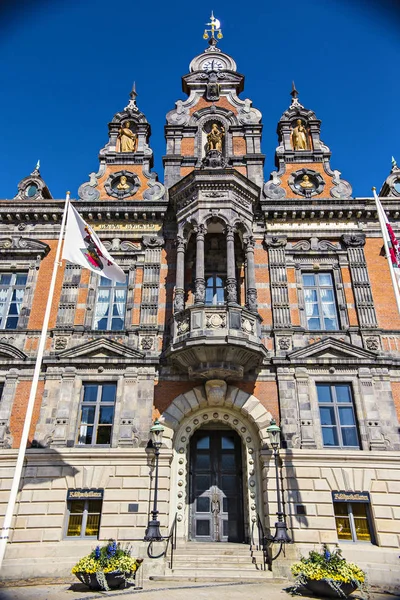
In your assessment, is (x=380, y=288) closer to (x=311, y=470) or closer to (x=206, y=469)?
(x=311, y=470)

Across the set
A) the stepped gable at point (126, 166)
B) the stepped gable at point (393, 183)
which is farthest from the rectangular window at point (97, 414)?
the stepped gable at point (393, 183)

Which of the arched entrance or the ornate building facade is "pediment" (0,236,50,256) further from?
the arched entrance

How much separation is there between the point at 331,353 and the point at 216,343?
457 centimetres

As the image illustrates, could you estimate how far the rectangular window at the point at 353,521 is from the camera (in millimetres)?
13617

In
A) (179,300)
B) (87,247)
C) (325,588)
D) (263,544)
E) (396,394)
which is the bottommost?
(325,588)

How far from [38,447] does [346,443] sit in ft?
34.1

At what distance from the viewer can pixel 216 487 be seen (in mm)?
15242

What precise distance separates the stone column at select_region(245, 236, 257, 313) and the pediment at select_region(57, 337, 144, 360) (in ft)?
14.5

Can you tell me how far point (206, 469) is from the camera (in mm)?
15555

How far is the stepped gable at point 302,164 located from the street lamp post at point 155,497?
10898 millimetres

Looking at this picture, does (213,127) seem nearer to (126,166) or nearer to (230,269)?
(126,166)

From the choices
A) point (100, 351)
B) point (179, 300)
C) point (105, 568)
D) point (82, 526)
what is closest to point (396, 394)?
point (179, 300)

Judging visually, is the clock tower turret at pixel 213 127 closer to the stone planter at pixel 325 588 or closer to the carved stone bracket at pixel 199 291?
the carved stone bracket at pixel 199 291

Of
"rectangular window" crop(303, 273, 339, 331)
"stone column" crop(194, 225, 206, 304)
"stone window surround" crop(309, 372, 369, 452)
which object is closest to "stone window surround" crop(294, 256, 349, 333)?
"rectangular window" crop(303, 273, 339, 331)
